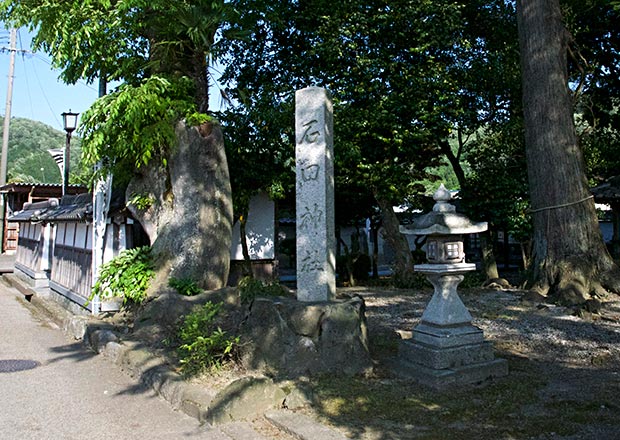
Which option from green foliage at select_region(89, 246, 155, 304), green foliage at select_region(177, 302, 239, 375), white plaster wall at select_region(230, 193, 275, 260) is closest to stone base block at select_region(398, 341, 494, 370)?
green foliage at select_region(177, 302, 239, 375)

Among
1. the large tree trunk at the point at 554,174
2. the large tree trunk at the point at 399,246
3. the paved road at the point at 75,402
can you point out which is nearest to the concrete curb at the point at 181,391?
the paved road at the point at 75,402

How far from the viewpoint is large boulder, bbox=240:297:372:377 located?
625 cm

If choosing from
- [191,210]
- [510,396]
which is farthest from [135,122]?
[510,396]

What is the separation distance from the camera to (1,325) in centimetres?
1072

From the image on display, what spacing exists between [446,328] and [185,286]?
4992mm

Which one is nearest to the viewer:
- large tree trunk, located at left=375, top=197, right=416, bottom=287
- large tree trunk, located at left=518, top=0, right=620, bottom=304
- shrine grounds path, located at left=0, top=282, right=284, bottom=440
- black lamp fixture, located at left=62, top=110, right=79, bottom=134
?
shrine grounds path, located at left=0, top=282, right=284, bottom=440

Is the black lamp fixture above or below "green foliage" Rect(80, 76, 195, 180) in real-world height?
above

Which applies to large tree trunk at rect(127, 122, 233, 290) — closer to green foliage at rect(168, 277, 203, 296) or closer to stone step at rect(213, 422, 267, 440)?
green foliage at rect(168, 277, 203, 296)

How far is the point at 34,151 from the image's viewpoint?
6094cm

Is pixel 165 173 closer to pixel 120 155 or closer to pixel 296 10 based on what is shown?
pixel 120 155

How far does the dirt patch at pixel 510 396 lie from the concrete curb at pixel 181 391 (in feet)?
0.85

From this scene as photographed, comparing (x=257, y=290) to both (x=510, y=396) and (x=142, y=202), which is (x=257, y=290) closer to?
(x=142, y=202)

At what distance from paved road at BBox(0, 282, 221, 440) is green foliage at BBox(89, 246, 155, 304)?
3.92 ft

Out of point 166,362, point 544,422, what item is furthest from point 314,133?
point 544,422
